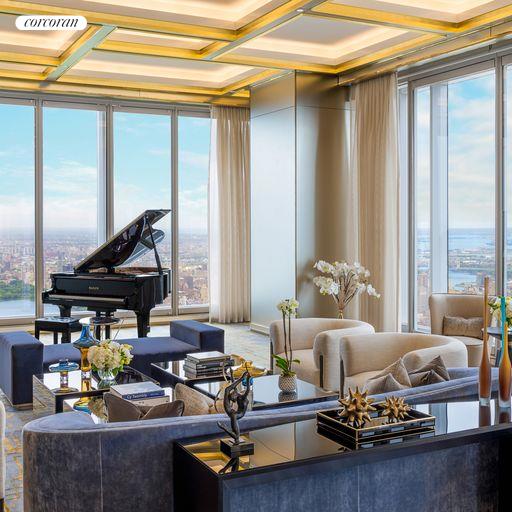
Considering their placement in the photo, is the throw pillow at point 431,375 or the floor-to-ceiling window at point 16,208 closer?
the throw pillow at point 431,375

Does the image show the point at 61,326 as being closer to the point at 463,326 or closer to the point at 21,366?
the point at 21,366

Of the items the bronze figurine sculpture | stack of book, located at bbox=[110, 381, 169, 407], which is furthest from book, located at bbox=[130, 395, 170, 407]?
the bronze figurine sculpture

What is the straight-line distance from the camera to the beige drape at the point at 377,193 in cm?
789

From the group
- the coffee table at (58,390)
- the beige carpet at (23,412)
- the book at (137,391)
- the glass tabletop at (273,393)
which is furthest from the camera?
the coffee table at (58,390)

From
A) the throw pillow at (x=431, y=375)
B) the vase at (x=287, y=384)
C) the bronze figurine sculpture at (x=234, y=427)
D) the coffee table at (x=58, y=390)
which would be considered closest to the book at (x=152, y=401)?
the coffee table at (x=58, y=390)

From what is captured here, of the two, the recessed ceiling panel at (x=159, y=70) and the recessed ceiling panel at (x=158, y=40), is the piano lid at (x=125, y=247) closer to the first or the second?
the recessed ceiling panel at (x=158, y=40)

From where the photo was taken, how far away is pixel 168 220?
34.1 ft

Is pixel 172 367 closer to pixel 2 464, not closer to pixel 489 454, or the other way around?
pixel 2 464

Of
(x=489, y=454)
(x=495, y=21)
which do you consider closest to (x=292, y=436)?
(x=489, y=454)

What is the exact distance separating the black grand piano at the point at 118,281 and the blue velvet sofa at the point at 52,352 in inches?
38.3

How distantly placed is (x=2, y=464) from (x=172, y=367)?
6.99ft

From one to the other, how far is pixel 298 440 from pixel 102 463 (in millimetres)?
697

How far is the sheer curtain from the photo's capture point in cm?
1027

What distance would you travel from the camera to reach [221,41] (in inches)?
272
